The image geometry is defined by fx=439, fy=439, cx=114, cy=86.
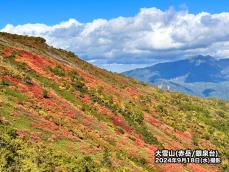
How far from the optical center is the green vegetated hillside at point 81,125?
97.6ft

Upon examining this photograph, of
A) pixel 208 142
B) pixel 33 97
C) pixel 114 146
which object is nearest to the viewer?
pixel 114 146

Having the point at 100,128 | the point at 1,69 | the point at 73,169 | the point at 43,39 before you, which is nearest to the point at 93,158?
the point at 73,169

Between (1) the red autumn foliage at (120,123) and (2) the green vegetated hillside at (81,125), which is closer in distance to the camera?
(2) the green vegetated hillside at (81,125)

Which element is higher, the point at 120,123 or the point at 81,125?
the point at 120,123

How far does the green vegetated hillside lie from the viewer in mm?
29750

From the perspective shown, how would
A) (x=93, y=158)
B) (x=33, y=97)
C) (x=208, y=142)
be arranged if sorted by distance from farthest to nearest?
(x=208, y=142) < (x=33, y=97) < (x=93, y=158)

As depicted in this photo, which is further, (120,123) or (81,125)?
(120,123)

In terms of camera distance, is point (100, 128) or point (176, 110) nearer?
point (100, 128)

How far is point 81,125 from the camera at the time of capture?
40.9m

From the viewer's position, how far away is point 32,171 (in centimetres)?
2561

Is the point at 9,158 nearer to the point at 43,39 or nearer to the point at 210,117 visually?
the point at 210,117

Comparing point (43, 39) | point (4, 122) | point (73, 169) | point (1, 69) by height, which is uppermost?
point (43, 39)

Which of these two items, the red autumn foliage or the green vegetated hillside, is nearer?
the green vegetated hillside

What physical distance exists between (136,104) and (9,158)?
39.8 meters
